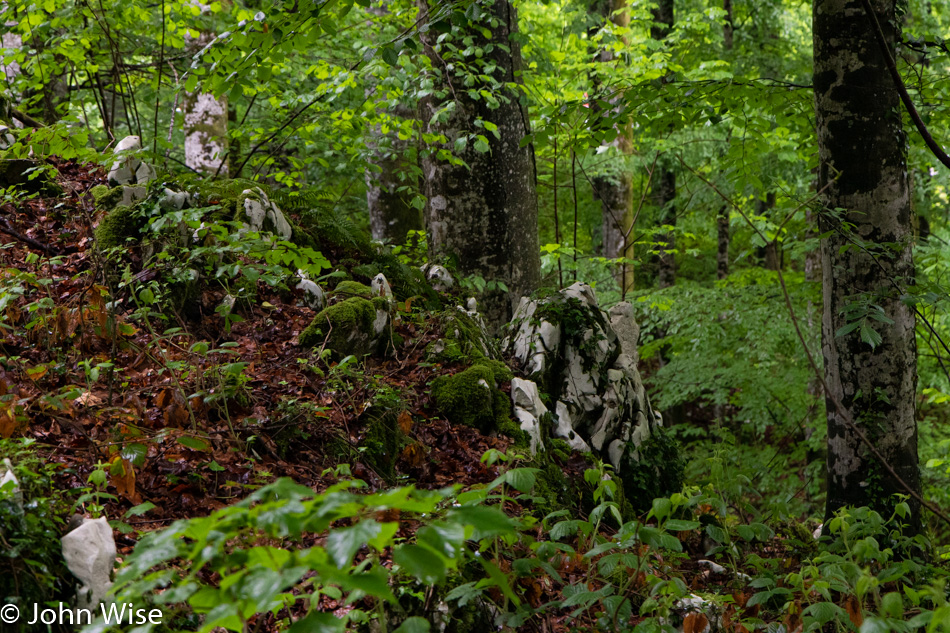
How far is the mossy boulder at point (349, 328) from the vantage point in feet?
13.4

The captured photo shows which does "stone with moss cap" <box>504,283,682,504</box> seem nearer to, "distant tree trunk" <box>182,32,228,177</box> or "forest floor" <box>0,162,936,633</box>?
"forest floor" <box>0,162,936,633</box>

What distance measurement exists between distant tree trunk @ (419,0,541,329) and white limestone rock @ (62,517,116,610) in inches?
154

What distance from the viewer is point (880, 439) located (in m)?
4.09

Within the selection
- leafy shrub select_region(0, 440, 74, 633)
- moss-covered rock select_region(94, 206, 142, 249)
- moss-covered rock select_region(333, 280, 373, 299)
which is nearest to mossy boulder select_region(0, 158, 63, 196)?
moss-covered rock select_region(94, 206, 142, 249)

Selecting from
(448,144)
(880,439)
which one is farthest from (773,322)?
(448,144)

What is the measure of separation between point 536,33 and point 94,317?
9.44 meters

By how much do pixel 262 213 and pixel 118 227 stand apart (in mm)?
992

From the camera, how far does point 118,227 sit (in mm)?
4406

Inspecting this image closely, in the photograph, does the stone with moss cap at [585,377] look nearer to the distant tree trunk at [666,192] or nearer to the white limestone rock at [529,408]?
the white limestone rock at [529,408]

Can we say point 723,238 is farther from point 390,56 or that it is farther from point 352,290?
point 390,56

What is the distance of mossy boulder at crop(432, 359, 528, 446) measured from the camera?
410 cm

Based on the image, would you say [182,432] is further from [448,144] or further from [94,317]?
[448,144]

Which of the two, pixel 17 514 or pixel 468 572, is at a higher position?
pixel 17 514

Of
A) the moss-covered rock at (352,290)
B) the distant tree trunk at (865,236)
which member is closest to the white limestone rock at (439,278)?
the moss-covered rock at (352,290)
